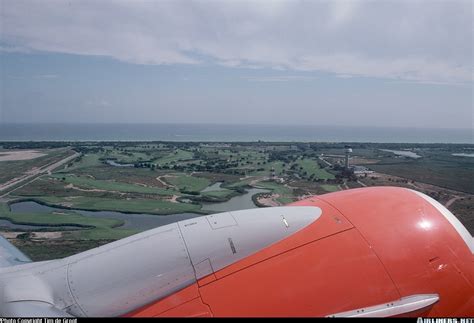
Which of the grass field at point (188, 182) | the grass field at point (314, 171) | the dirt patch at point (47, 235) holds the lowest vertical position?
the dirt patch at point (47, 235)

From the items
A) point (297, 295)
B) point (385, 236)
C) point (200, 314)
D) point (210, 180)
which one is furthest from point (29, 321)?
point (210, 180)

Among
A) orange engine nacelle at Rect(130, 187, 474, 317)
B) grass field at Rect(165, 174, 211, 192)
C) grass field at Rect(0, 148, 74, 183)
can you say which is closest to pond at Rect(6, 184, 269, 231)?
grass field at Rect(165, 174, 211, 192)

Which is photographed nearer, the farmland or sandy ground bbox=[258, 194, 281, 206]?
the farmland

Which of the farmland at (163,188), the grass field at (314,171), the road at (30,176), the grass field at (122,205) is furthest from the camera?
the road at (30,176)

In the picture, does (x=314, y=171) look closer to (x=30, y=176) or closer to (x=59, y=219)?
(x=59, y=219)

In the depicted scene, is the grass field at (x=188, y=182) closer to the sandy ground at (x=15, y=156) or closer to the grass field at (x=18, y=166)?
the grass field at (x=18, y=166)

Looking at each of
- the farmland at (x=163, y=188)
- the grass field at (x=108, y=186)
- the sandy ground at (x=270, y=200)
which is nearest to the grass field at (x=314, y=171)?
the farmland at (x=163, y=188)

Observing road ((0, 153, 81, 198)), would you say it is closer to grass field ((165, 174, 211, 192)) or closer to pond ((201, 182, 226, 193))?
grass field ((165, 174, 211, 192))

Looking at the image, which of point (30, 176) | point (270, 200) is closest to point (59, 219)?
point (270, 200)

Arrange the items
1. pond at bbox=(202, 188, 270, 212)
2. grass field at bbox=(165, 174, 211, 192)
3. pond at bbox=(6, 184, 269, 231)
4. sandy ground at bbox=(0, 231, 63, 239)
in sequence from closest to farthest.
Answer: sandy ground at bbox=(0, 231, 63, 239) < pond at bbox=(6, 184, 269, 231) < pond at bbox=(202, 188, 270, 212) < grass field at bbox=(165, 174, 211, 192)

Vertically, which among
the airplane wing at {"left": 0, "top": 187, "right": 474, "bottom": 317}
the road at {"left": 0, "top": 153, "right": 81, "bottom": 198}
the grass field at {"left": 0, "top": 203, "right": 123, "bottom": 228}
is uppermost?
the airplane wing at {"left": 0, "top": 187, "right": 474, "bottom": 317}
